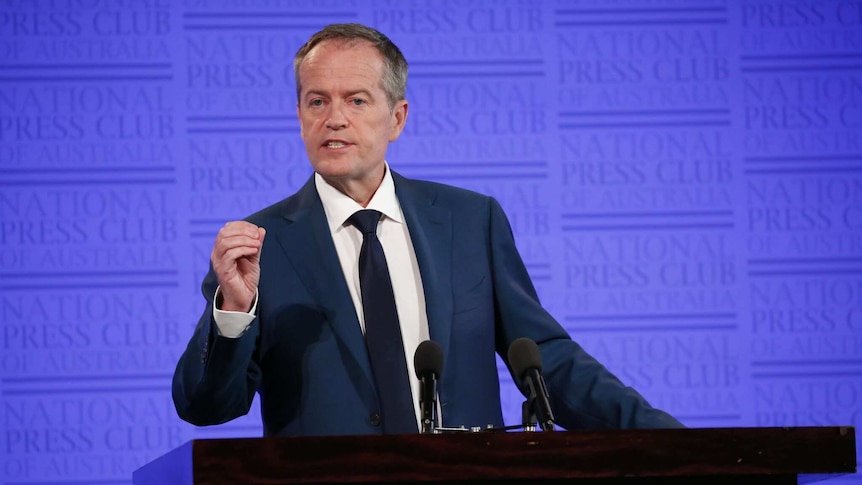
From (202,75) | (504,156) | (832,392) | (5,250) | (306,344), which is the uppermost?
(202,75)

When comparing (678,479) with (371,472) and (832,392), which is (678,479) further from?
(832,392)

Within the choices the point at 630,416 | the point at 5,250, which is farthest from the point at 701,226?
the point at 5,250

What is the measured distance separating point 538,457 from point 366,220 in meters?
0.93

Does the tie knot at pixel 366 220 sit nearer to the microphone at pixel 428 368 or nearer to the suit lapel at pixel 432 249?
the suit lapel at pixel 432 249

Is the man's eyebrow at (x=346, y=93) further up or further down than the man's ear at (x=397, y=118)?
further up

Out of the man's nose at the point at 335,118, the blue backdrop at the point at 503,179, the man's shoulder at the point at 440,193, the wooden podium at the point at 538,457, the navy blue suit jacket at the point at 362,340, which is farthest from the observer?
the blue backdrop at the point at 503,179

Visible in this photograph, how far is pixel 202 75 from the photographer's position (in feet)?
12.3

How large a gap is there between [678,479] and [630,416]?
0.46 meters

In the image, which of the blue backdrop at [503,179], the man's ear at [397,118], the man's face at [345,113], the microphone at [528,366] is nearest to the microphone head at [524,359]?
the microphone at [528,366]

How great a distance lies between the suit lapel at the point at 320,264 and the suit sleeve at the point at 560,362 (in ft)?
1.12

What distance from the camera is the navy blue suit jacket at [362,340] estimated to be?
198 cm

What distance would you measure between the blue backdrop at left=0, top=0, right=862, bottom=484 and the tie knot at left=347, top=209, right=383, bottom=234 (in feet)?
4.91

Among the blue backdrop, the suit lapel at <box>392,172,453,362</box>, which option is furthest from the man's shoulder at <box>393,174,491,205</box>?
the blue backdrop

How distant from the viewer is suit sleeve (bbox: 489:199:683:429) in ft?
6.35
